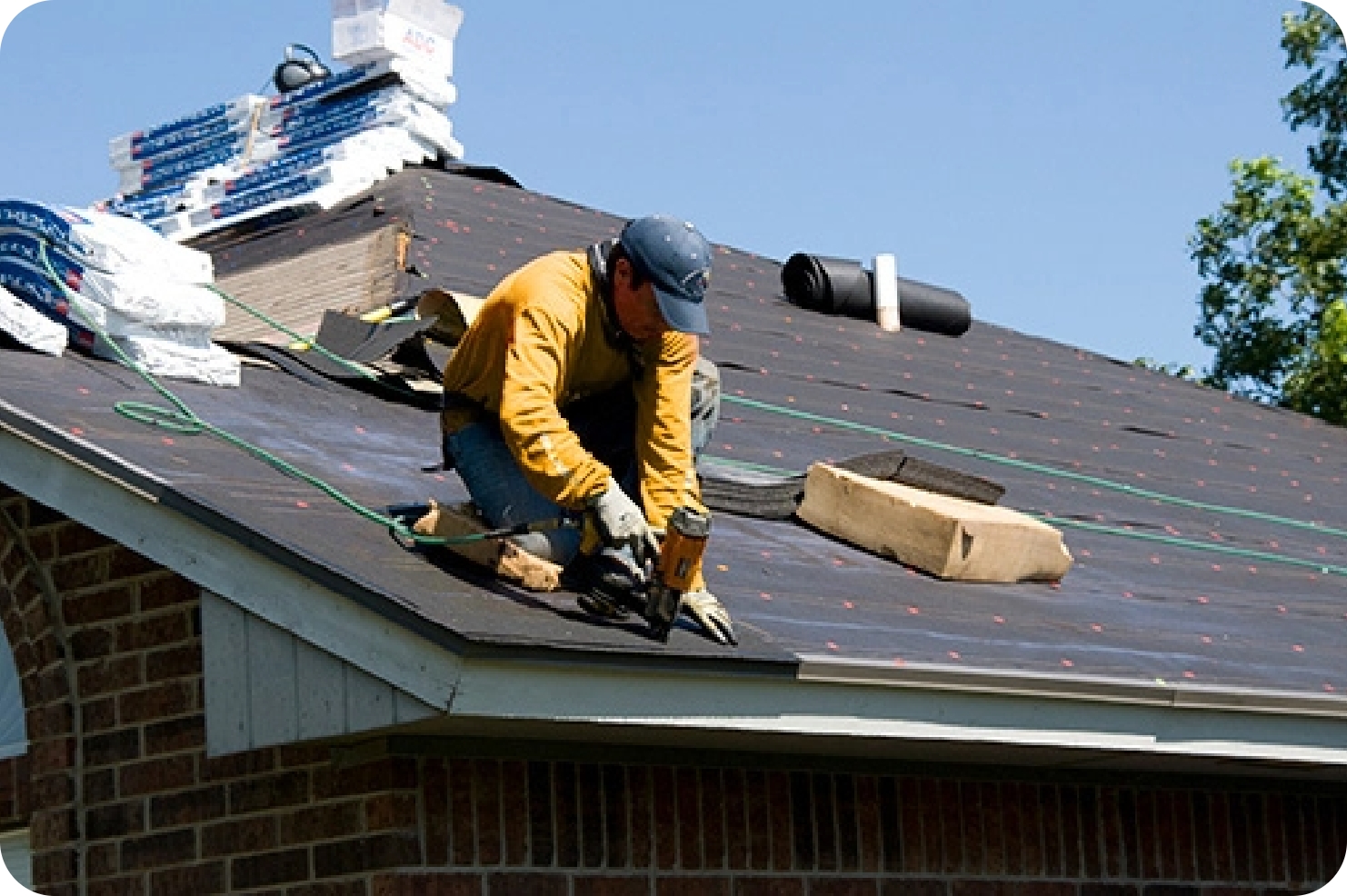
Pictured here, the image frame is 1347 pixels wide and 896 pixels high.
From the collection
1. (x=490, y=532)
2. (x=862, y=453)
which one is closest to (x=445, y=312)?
(x=862, y=453)

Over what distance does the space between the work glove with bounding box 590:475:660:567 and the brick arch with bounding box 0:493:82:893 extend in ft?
6.89

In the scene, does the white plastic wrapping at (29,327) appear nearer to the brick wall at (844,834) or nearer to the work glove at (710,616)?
the brick wall at (844,834)

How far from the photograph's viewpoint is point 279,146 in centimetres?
1391

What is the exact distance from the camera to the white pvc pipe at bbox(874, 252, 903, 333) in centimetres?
1446

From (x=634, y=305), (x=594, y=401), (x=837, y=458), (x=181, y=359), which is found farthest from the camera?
(x=837, y=458)

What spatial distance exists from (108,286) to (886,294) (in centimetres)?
694

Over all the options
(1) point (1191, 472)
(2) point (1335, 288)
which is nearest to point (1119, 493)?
(1) point (1191, 472)

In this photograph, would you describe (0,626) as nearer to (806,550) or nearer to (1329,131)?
(806,550)

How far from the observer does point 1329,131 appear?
29.2 meters

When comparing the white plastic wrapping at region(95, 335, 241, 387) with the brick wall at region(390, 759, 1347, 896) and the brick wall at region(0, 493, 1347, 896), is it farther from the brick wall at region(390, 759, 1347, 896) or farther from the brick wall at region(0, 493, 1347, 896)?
the brick wall at region(390, 759, 1347, 896)

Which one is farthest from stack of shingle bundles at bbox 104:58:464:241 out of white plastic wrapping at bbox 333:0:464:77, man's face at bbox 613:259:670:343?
man's face at bbox 613:259:670:343

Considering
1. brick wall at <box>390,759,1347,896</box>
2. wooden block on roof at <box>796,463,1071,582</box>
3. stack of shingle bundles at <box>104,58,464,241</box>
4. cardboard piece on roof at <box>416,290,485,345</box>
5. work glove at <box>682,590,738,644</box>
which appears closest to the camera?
work glove at <box>682,590,738,644</box>

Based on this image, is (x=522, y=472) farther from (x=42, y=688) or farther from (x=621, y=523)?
(x=42, y=688)

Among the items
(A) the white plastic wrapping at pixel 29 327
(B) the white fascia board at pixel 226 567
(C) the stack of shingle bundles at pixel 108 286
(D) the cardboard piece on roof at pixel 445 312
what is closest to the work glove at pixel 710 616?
(B) the white fascia board at pixel 226 567
